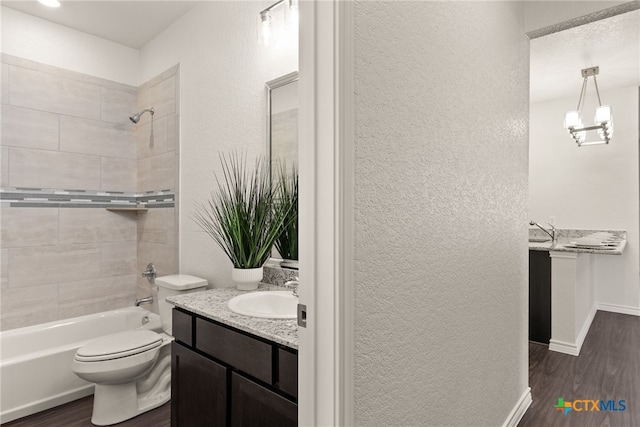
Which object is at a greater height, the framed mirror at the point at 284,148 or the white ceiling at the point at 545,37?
the white ceiling at the point at 545,37

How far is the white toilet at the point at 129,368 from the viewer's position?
2129mm

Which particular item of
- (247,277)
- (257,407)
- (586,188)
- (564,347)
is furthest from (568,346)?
(257,407)

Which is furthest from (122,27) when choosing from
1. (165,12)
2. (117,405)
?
(117,405)

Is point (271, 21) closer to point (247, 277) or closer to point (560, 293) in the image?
point (247, 277)

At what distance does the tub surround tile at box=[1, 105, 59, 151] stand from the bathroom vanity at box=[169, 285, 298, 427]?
1.96 meters

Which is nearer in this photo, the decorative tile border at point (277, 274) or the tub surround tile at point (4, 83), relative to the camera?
the decorative tile border at point (277, 274)

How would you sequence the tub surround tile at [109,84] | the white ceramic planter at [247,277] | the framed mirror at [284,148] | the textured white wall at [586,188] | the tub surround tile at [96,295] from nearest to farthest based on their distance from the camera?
the white ceramic planter at [247,277], the framed mirror at [284,148], the tub surround tile at [96,295], the tub surround tile at [109,84], the textured white wall at [586,188]

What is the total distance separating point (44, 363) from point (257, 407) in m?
1.79

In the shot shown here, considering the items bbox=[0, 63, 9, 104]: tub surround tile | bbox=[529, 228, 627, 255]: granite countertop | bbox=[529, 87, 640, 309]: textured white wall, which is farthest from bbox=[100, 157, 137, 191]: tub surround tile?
bbox=[529, 87, 640, 309]: textured white wall

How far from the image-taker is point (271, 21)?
83.0 inches

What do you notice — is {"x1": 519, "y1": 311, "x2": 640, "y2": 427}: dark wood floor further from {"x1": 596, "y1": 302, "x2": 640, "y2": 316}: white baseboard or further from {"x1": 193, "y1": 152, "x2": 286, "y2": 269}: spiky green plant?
{"x1": 193, "y1": 152, "x2": 286, "y2": 269}: spiky green plant

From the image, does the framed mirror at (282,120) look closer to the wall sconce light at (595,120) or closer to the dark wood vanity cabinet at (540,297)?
the dark wood vanity cabinet at (540,297)

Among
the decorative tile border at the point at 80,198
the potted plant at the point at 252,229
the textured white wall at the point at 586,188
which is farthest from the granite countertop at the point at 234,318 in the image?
the textured white wall at the point at 586,188

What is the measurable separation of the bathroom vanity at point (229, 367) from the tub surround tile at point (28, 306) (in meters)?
1.70
